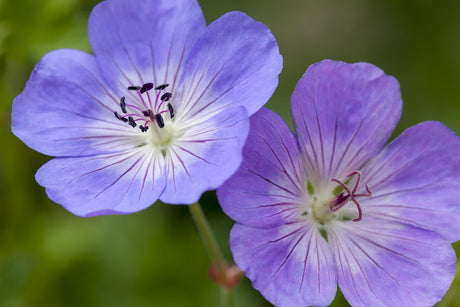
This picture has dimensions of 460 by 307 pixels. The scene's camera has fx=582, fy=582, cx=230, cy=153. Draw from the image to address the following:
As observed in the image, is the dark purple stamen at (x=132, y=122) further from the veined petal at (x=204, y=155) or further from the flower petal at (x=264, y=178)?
the flower petal at (x=264, y=178)

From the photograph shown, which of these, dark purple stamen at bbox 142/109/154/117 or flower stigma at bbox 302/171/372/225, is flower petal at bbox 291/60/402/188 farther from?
dark purple stamen at bbox 142/109/154/117

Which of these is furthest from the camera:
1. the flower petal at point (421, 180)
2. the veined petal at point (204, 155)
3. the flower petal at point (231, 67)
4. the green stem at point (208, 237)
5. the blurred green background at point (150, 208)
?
the blurred green background at point (150, 208)

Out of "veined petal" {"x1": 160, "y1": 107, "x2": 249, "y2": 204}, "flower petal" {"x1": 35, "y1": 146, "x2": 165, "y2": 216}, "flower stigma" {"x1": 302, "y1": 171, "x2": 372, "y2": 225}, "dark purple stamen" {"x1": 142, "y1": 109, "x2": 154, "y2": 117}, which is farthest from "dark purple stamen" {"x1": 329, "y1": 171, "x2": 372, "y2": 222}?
"dark purple stamen" {"x1": 142, "y1": 109, "x2": 154, "y2": 117}

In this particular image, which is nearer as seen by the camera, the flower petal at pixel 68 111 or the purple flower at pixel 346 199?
the purple flower at pixel 346 199

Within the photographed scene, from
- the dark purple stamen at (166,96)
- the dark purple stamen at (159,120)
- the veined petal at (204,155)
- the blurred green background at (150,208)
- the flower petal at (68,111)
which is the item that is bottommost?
the blurred green background at (150,208)

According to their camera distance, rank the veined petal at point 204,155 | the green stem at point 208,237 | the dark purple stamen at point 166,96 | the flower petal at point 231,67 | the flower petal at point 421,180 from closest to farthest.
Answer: the veined petal at point 204,155
the flower petal at point 231,67
the flower petal at point 421,180
the green stem at point 208,237
the dark purple stamen at point 166,96

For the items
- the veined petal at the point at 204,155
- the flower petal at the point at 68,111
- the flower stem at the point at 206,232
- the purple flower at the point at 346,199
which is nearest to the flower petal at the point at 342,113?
the purple flower at the point at 346,199

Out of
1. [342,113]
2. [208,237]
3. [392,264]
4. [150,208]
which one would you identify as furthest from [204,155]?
[150,208]
